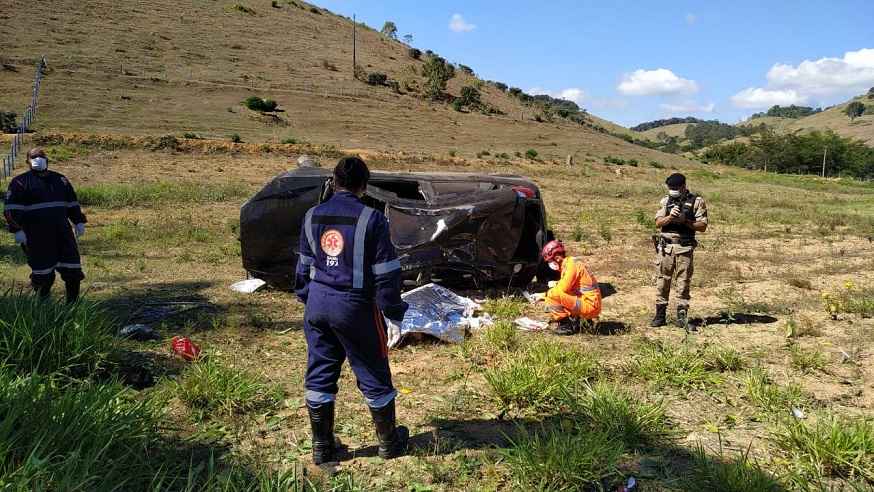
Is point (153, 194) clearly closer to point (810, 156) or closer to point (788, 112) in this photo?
point (810, 156)

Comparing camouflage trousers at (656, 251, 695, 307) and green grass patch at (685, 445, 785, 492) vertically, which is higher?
camouflage trousers at (656, 251, 695, 307)

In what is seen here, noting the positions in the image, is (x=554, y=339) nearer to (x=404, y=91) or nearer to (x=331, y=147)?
(x=331, y=147)

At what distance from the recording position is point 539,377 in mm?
4039

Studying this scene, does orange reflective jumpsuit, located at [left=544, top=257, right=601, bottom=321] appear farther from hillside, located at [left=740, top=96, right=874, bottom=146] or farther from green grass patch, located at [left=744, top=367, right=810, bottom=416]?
hillside, located at [left=740, top=96, right=874, bottom=146]

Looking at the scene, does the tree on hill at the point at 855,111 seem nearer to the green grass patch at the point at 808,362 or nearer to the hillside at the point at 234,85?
the hillside at the point at 234,85

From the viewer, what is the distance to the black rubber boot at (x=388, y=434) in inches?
125

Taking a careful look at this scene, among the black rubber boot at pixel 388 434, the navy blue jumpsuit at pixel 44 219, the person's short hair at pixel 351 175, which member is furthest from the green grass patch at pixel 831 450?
the navy blue jumpsuit at pixel 44 219

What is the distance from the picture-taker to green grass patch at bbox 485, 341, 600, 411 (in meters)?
3.94

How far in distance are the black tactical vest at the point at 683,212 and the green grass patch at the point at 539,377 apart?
2005 millimetres

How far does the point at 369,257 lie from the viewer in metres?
2.99

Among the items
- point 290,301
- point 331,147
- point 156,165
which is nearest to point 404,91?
point 331,147

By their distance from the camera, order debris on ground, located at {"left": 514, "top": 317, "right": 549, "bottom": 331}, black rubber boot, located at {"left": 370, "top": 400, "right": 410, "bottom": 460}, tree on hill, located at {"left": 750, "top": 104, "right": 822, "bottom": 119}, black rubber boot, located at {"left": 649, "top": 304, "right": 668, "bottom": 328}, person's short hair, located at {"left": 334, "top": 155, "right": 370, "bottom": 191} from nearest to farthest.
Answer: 1. person's short hair, located at {"left": 334, "top": 155, "right": 370, "bottom": 191}
2. black rubber boot, located at {"left": 370, "top": 400, "right": 410, "bottom": 460}
3. debris on ground, located at {"left": 514, "top": 317, "right": 549, "bottom": 331}
4. black rubber boot, located at {"left": 649, "top": 304, "right": 668, "bottom": 328}
5. tree on hill, located at {"left": 750, "top": 104, "right": 822, "bottom": 119}

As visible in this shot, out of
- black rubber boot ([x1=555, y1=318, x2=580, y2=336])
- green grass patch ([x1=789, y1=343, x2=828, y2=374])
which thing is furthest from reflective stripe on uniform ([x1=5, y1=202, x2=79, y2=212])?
green grass patch ([x1=789, y1=343, x2=828, y2=374])

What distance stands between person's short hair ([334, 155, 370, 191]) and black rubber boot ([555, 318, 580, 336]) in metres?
3.23
